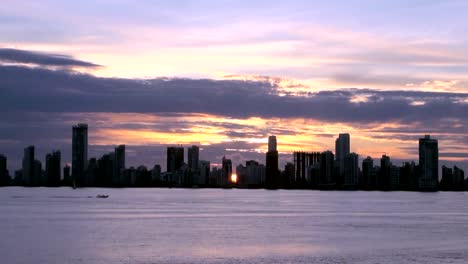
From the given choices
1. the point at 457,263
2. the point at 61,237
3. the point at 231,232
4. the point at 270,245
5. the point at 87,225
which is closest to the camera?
the point at 457,263

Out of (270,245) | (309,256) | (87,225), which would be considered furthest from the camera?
(87,225)

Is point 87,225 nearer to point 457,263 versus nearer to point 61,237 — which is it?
point 61,237

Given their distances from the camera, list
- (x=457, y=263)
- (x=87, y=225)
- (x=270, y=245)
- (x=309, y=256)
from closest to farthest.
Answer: (x=457, y=263)
(x=309, y=256)
(x=270, y=245)
(x=87, y=225)

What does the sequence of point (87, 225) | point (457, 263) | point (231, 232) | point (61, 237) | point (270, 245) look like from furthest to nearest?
point (87, 225) < point (231, 232) < point (61, 237) < point (270, 245) < point (457, 263)

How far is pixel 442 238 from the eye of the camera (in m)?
92.4

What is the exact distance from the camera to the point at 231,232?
99312mm

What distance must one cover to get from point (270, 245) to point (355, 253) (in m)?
10.5

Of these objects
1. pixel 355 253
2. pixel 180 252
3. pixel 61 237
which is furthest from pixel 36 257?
pixel 355 253

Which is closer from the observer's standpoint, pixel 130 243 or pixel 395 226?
pixel 130 243

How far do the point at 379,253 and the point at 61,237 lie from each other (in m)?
39.1

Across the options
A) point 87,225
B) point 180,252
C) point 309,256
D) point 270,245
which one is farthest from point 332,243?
point 87,225

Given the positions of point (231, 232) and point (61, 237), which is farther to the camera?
point (231, 232)

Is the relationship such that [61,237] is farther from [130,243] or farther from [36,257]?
[36,257]

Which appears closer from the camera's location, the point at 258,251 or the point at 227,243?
the point at 258,251
